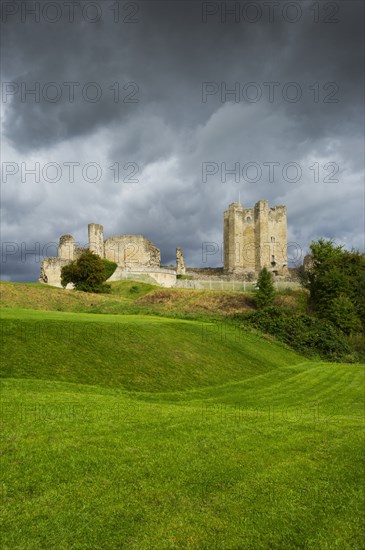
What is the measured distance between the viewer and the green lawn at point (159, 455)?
5664mm

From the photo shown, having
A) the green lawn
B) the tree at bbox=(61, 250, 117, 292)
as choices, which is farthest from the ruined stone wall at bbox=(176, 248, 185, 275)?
the green lawn

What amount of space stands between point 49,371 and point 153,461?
276 inches

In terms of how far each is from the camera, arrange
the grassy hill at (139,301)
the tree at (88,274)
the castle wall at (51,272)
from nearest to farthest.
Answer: the grassy hill at (139,301), the tree at (88,274), the castle wall at (51,272)

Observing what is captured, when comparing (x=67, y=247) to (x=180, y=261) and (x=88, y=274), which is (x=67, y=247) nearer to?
(x=180, y=261)

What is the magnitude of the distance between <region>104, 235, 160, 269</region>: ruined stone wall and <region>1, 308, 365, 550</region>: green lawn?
56841 millimetres

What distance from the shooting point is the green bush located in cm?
2962

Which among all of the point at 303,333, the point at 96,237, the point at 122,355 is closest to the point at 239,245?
the point at 96,237

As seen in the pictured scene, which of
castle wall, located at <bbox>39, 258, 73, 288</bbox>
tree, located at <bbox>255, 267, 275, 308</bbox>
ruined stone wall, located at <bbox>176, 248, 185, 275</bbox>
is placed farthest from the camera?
ruined stone wall, located at <bbox>176, 248, 185, 275</bbox>

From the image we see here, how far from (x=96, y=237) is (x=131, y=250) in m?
6.10

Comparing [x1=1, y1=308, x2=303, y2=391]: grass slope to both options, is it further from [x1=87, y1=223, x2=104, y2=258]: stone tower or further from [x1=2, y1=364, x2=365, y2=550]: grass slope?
[x1=87, y1=223, x2=104, y2=258]: stone tower

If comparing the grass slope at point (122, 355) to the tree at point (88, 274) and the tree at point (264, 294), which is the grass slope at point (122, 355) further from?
the tree at point (88, 274)

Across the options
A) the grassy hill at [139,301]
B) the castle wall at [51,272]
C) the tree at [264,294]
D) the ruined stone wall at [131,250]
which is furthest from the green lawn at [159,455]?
the ruined stone wall at [131,250]

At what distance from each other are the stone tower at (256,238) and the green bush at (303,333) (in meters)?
49.1

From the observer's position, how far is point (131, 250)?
74312 millimetres
